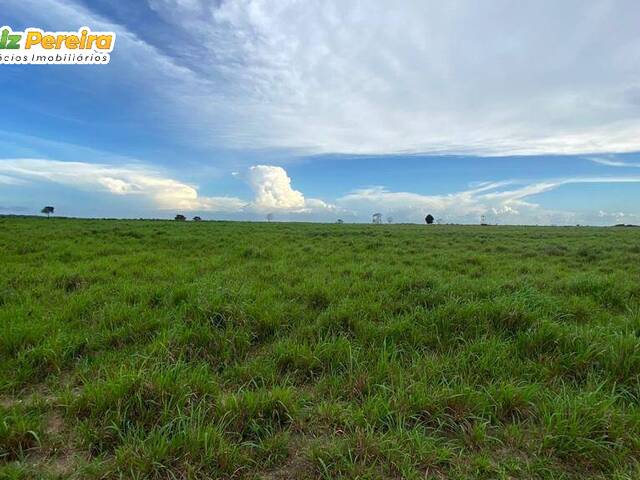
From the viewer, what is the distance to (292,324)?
15.4 ft

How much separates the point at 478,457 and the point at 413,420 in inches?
20.7

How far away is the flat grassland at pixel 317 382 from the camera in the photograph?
2391 millimetres

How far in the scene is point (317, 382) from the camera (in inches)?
132

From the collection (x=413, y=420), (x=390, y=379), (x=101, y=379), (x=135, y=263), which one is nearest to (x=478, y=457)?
(x=413, y=420)

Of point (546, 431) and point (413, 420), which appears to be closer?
point (546, 431)

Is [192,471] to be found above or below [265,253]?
below

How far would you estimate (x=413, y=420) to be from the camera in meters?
2.79

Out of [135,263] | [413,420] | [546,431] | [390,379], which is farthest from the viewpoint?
[135,263]

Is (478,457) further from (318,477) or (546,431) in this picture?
(318,477)

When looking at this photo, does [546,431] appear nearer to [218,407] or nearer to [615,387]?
[615,387]

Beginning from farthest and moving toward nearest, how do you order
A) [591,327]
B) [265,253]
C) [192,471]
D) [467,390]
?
[265,253] → [591,327] → [467,390] → [192,471]

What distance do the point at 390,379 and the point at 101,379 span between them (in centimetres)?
276

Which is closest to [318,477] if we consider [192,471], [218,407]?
[192,471]

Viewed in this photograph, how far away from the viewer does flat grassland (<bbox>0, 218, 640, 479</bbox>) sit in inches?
94.1
